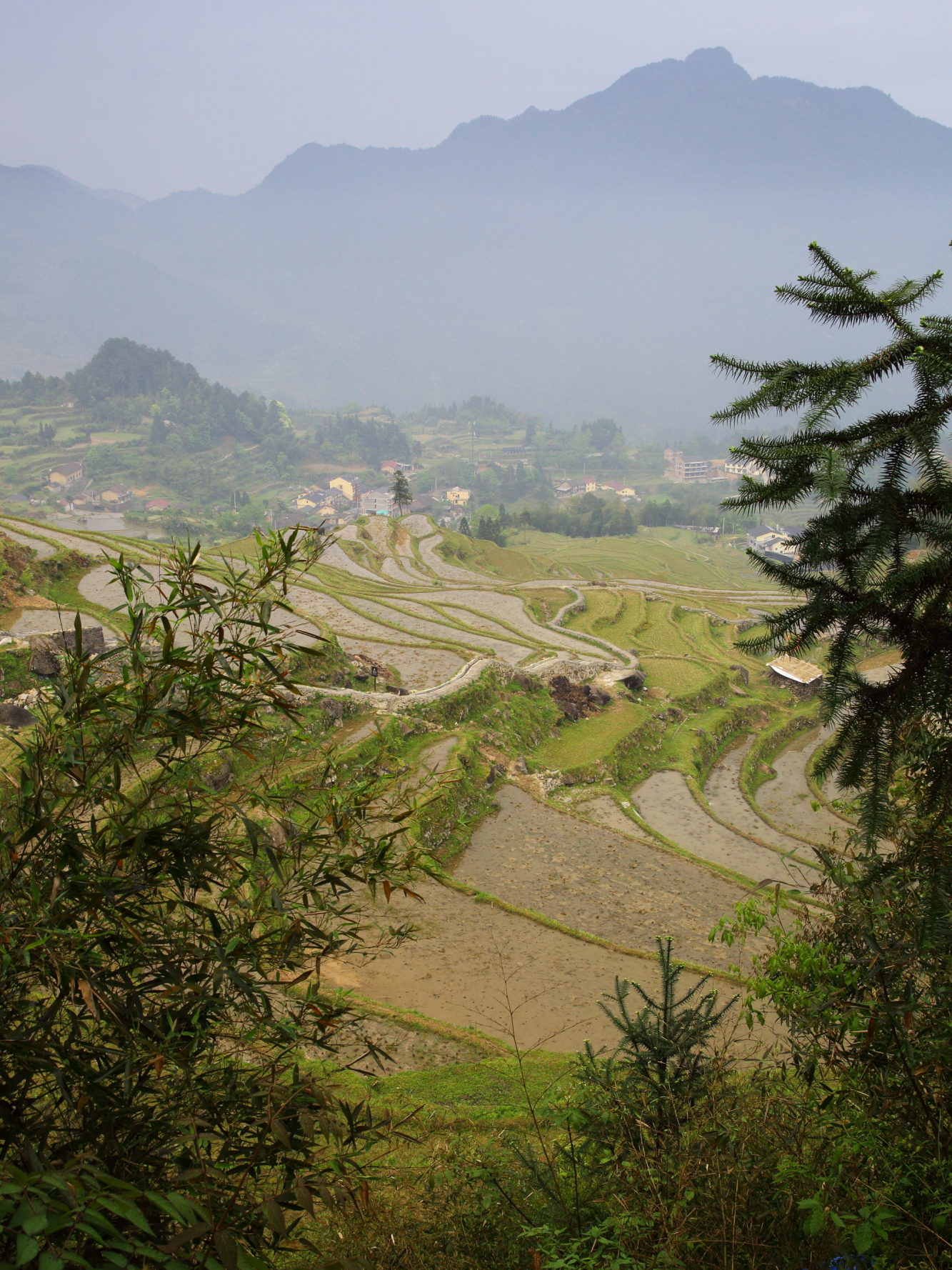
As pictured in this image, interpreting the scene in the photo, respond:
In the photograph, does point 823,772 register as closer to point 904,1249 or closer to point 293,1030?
point 904,1249

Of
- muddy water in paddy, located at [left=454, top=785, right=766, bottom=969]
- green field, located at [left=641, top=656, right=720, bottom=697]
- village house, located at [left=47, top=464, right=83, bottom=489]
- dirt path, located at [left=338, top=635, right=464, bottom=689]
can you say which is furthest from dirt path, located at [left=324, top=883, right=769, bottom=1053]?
village house, located at [left=47, top=464, right=83, bottom=489]

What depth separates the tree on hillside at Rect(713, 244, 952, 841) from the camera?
4559 mm

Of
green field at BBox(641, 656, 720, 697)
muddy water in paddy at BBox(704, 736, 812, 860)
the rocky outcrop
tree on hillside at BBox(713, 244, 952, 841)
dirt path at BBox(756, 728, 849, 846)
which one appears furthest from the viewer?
green field at BBox(641, 656, 720, 697)

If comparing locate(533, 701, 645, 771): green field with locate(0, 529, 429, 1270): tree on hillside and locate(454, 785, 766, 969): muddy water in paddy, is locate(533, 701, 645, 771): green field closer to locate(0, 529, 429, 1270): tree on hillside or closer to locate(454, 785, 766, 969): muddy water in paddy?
locate(454, 785, 766, 969): muddy water in paddy

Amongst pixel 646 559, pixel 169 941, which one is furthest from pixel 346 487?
pixel 169 941

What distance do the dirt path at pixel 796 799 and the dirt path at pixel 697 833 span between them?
5.42ft

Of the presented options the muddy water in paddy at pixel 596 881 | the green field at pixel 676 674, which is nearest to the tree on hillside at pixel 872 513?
the muddy water in paddy at pixel 596 881

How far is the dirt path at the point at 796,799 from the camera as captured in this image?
85.3 feet

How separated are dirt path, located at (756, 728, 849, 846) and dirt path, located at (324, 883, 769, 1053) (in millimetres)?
12430

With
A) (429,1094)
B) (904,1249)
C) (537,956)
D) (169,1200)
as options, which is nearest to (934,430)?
(904,1249)

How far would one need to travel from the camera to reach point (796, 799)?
28.6 metres

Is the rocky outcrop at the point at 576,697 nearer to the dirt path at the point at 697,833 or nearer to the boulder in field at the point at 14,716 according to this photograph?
the dirt path at the point at 697,833

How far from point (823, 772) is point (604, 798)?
18.9m

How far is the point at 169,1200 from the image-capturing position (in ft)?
7.03
